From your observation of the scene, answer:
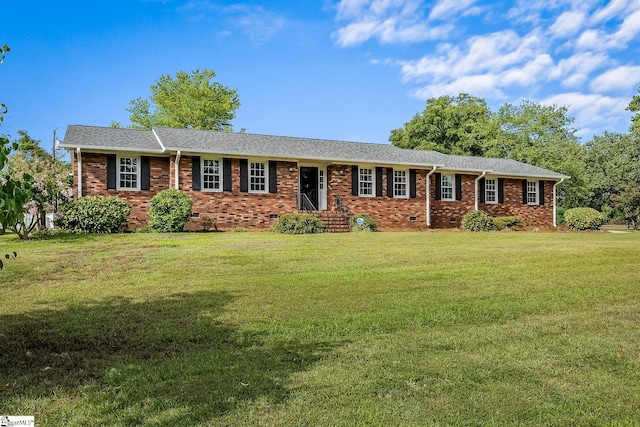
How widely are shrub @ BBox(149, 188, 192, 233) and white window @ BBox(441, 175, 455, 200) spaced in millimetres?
12759

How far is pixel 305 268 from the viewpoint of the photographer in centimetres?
943

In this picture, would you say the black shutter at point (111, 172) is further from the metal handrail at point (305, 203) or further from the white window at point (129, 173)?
the metal handrail at point (305, 203)

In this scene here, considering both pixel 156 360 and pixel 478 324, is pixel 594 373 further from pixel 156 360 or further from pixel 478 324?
pixel 156 360

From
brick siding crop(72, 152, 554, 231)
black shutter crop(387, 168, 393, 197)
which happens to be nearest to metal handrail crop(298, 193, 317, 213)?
brick siding crop(72, 152, 554, 231)

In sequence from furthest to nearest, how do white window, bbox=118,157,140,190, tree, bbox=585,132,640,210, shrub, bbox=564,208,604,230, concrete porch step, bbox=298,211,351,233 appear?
tree, bbox=585,132,640,210 → shrub, bbox=564,208,604,230 → concrete porch step, bbox=298,211,351,233 → white window, bbox=118,157,140,190

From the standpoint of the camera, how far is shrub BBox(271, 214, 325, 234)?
17.0 metres

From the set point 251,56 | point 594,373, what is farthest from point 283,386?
point 251,56

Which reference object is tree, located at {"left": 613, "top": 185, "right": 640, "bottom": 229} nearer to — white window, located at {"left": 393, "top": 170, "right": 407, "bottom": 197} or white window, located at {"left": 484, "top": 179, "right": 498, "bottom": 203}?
white window, located at {"left": 484, "top": 179, "right": 498, "bottom": 203}

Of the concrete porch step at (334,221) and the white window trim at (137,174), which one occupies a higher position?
the white window trim at (137,174)

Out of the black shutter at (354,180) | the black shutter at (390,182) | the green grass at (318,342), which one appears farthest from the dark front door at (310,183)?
the green grass at (318,342)

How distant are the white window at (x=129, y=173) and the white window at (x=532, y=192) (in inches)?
755

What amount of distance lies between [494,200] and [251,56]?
48.6ft

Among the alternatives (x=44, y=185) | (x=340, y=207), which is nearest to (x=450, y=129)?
(x=340, y=207)

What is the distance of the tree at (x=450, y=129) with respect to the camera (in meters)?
35.1
